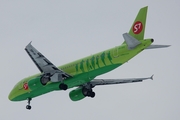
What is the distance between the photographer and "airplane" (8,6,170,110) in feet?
190

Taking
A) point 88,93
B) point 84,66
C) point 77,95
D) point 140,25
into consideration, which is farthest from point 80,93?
point 140,25

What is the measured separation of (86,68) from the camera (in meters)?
62.0

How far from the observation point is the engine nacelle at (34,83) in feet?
207

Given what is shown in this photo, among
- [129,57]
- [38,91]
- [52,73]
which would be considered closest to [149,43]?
[129,57]

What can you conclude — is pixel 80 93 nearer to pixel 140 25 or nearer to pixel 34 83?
pixel 34 83

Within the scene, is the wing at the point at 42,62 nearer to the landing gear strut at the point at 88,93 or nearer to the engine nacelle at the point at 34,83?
the engine nacelle at the point at 34,83

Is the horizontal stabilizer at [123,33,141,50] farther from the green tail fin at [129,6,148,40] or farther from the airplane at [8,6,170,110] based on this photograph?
the green tail fin at [129,6,148,40]

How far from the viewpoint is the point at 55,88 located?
65.4 meters

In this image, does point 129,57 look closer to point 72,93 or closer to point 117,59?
point 117,59

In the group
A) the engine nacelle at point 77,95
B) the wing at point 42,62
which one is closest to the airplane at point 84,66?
the wing at point 42,62

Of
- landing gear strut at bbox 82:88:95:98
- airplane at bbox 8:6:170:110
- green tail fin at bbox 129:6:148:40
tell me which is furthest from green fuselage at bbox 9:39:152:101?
landing gear strut at bbox 82:88:95:98

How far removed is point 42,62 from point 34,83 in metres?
4.04

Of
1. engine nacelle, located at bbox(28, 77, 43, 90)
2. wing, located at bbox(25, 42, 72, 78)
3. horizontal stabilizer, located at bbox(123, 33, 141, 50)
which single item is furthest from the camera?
engine nacelle, located at bbox(28, 77, 43, 90)

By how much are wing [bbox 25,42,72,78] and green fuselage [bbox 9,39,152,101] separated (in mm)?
1474
